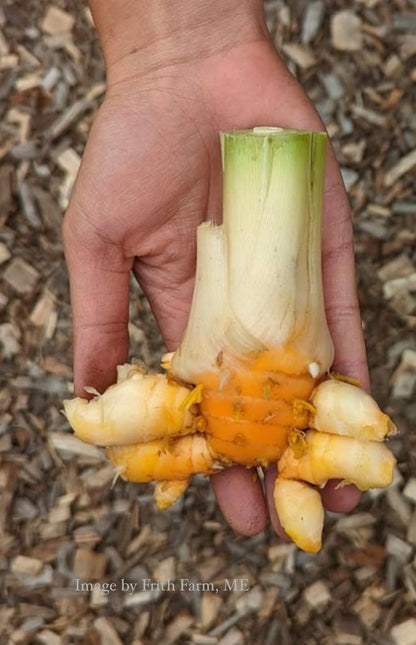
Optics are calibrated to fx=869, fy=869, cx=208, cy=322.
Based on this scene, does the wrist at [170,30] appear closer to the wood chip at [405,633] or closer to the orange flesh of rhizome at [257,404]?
the orange flesh of rhizome at [257,404]

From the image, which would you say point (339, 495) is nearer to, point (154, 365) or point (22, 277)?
point (154, 365)

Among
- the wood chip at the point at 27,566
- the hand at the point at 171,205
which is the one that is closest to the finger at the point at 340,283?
the hand at the point at 171,205

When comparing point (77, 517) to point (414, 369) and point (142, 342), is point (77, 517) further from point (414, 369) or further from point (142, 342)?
point (414, 369)

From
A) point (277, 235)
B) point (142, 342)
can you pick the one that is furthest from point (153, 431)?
point (142, 342)

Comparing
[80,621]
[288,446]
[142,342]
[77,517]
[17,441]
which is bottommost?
[80,621]

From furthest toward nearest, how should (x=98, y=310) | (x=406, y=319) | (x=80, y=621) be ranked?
(x=406, y=319)
(x=80, y=621)
(x=98, y=310)

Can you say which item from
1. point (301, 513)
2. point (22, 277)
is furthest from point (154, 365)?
point (301, 513)

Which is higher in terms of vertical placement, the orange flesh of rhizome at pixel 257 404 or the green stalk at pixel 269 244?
the green stalk at pixel 269 244

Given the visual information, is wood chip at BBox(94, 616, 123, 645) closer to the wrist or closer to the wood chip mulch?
the wood chip mulch
